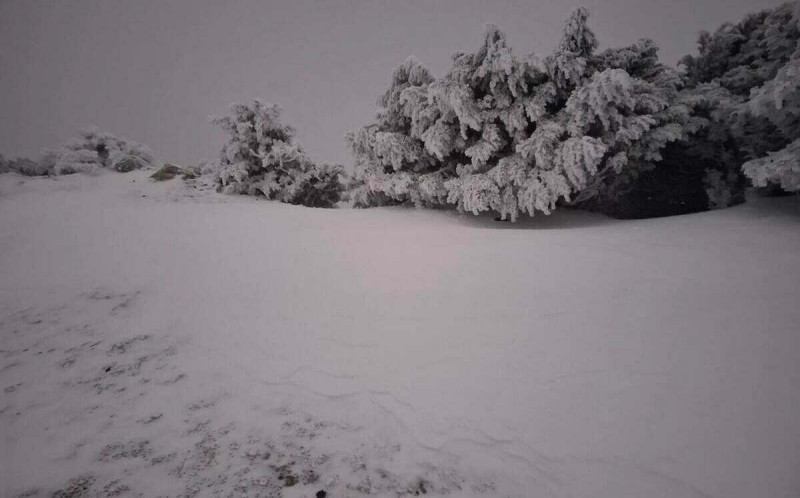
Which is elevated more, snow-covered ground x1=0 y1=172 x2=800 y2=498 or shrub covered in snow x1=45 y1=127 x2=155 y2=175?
shrub covered in snow x1=45 y1=127 x2=155 y2=175

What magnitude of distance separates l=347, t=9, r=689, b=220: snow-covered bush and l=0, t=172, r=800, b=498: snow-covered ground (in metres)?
1.66

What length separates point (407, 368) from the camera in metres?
2.27

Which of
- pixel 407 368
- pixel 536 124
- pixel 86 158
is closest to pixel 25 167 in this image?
pixel 86 158

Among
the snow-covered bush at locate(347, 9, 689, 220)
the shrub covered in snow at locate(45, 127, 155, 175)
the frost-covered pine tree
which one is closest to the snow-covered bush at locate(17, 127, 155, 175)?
the shrub covered in snow at locate(45, 127, 155, 175)

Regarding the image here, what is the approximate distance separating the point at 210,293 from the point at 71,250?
8.46 ft

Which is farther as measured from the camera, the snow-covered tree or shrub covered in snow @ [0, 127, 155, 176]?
shrub covered in snow @ [0, 127, 155, 176]

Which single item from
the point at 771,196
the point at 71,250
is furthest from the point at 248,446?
the point at 771,196

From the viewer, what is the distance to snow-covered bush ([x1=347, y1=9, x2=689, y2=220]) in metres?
5.07

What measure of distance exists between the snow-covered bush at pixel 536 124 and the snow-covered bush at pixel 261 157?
8.29 feet

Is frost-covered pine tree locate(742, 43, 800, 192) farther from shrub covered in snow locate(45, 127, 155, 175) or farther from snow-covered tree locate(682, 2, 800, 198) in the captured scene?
shrub covered in snow locate(45, 127, 155, 175)

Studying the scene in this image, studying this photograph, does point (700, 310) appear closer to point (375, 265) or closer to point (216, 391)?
point (375, 265)

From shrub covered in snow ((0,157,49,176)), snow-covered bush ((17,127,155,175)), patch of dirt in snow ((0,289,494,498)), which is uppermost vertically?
snow-covered bush ((17,127,155,175))

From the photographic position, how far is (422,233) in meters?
5.01

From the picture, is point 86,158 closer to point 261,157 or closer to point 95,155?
point 95,155
